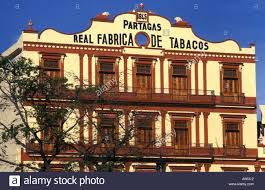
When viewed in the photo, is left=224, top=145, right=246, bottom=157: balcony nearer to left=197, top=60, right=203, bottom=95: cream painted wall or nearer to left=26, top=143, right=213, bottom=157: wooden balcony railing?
left=26, top=143, right=213, bottom=157: wooden balcony railing

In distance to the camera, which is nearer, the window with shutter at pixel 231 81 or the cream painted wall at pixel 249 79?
the window with shutter at pixel 231 81

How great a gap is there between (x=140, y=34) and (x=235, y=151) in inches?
390

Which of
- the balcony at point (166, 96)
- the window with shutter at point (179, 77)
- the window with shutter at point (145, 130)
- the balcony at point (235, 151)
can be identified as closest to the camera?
the window with shutter at point (145, 130)

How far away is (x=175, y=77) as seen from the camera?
58219 mm

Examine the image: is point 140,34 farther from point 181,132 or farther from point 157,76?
point 181,132

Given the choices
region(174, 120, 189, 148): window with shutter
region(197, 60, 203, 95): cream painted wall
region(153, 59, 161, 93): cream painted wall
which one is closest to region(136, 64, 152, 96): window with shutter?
region(153, 59, 161, 93): cream painted wall

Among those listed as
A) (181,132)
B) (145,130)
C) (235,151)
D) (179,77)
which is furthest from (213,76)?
(145,130)

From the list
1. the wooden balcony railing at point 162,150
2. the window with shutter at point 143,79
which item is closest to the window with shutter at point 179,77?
the window with shutter at point 143,79

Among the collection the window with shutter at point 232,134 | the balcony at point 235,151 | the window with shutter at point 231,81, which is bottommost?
the balcony at point 235,151

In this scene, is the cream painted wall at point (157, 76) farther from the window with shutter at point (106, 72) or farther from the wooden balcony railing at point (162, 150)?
the wooden balcony railing at point (162, 150)

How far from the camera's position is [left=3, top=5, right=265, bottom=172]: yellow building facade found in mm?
55875

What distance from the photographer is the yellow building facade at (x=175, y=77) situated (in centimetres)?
5588

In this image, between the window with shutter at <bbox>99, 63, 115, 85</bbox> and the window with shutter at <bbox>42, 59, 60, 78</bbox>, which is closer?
the window with shutter at <bbox>42, 59, 60, 78</bbox>

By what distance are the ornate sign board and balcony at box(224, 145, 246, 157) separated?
6.51 metres
